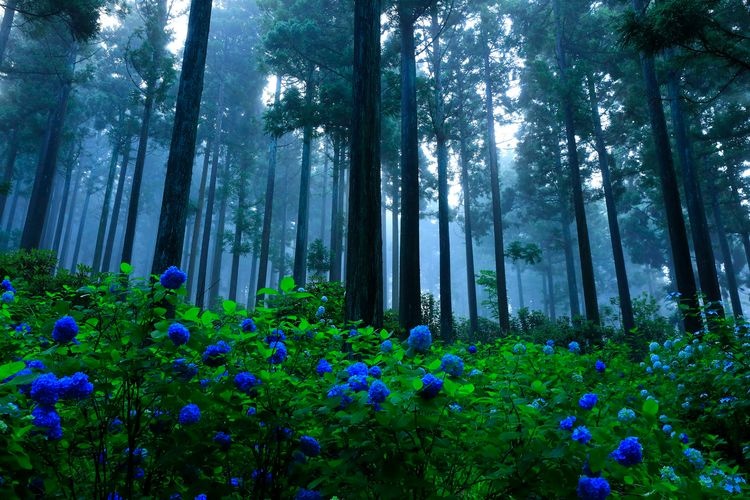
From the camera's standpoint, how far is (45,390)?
1.49 m

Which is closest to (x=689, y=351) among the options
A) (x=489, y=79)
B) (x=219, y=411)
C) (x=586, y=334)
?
(x=219, y=411)

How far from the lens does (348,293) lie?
15.6 ft

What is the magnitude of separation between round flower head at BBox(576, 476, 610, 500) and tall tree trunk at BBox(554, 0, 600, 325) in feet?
43.8

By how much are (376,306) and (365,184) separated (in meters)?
1.42

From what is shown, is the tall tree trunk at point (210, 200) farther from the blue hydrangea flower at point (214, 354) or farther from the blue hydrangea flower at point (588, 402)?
the blue hydrangea flower at point (588, 402)

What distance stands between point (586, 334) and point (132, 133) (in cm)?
2441

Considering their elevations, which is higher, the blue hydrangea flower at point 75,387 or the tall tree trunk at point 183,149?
the tall tree trunk at point 183,149

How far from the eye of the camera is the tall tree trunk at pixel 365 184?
15.5 feet

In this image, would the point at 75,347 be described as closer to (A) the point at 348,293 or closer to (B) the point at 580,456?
(B) the point at 580,456

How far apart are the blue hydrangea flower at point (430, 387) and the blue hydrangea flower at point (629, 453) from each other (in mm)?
726

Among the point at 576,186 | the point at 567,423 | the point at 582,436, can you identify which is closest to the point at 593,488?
the point at 582,436

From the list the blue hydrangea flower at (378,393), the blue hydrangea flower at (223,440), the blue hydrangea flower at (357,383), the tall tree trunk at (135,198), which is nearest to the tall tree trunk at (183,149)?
the blue hydrangea flower at (223,440)

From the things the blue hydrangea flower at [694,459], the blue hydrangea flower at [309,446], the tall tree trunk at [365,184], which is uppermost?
the tall tree trunk at [365,184]

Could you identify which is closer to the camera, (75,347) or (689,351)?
(75,347)
